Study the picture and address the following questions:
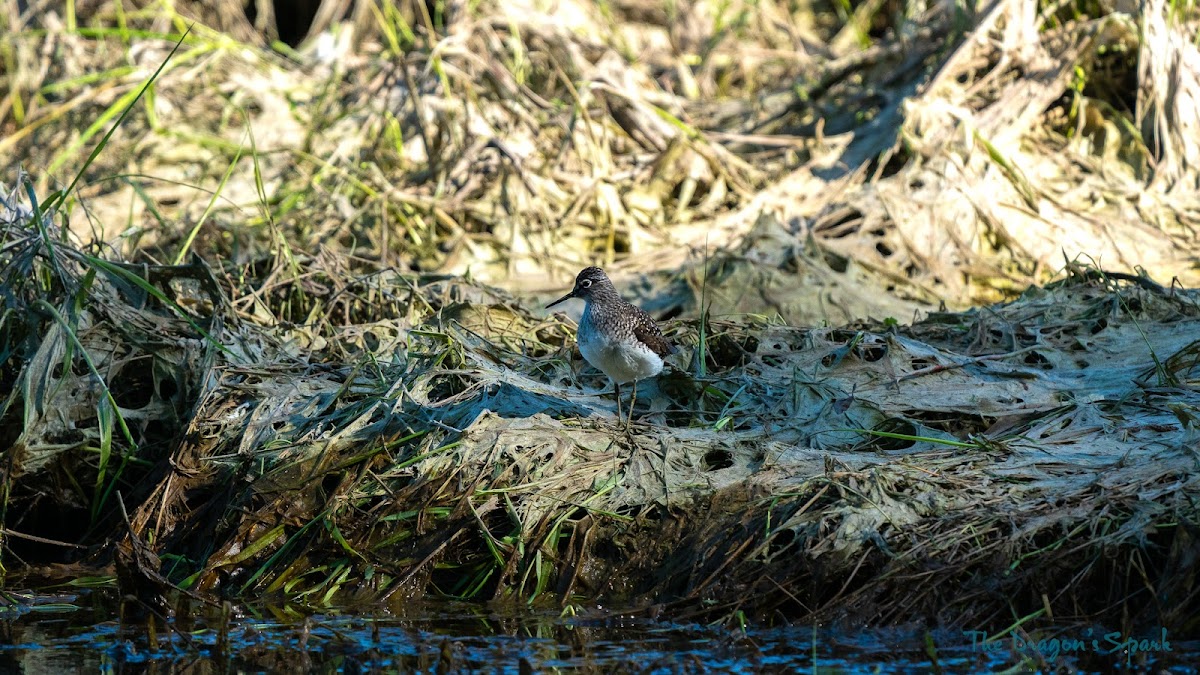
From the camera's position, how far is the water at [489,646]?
383 centimetres

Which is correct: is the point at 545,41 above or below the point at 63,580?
above

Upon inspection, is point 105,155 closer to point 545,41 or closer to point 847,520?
point 545,41

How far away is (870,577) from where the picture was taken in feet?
14.0

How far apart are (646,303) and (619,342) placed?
2.54m

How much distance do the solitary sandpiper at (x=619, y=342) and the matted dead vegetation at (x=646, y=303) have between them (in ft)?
0.76

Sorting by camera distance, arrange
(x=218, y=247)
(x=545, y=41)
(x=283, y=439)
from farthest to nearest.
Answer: (x=545, y=41)
(x=218, y=247)
(x=283, y=439)

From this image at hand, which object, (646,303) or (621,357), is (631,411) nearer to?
(621,357)

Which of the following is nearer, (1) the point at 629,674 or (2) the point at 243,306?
(1) the point at 629,674

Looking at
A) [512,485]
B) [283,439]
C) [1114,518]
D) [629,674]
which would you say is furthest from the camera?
[283,439]

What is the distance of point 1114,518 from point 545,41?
6.33m

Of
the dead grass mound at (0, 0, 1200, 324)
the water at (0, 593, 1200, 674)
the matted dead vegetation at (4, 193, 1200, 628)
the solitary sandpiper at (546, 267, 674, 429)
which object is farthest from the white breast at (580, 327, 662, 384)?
the dead grass mound at (0, 0, 1200, 324)

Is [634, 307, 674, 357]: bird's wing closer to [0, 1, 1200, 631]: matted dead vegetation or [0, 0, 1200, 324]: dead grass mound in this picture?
[0, 1, 1200, 631]: matted dead vegetation

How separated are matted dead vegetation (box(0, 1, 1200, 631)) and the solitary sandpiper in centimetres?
23

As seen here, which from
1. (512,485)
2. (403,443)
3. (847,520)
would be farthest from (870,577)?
(403,443)
